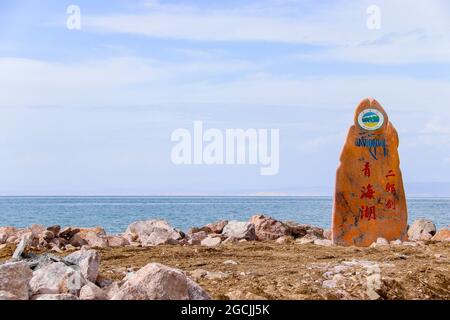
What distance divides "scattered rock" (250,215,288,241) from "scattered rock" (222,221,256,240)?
19cm

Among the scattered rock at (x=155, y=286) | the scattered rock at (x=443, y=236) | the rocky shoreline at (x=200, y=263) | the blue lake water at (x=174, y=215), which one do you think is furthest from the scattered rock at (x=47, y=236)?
the blue lake water at (x=174, y=215)

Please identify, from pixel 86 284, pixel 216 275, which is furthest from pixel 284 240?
pixel 86 284

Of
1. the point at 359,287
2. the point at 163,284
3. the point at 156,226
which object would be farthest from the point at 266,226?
the point at 163,284

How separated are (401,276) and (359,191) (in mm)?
4364

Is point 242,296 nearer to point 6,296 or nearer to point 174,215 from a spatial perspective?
point 6,296

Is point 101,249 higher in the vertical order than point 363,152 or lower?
lower

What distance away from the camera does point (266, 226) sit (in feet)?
42.3

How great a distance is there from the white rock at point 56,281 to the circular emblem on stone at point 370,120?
6.65 meters

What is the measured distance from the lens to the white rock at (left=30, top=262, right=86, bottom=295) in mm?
6035

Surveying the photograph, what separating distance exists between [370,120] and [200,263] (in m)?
4.25

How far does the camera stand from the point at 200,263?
8.95m
